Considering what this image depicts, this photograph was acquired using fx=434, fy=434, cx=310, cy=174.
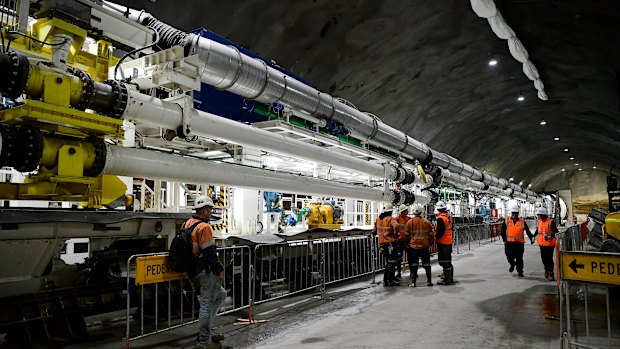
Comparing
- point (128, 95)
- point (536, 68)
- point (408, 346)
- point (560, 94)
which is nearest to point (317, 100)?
point (128, 95)

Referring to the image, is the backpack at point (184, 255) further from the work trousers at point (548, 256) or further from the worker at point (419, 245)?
the work trousers at point (548, 256)

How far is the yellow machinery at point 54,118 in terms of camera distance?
151 inches

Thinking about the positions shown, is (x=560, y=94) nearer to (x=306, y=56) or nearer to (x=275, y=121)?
(x=306, y=56)

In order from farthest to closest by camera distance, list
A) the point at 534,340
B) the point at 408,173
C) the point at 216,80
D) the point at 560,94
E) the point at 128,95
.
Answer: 1. the point at 560,94
2. the point at 408,173
3. the point at 216,80
4. the point at 534,340
5. the point at 128,95

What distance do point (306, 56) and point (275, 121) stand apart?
3138 mm

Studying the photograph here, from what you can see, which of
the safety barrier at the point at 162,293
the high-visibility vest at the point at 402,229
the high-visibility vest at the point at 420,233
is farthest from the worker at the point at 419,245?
the safety barrier at the point at 162,293

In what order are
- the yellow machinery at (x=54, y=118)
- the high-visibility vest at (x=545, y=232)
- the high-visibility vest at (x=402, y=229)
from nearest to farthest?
1. the yellow machinery at (x=54, y=118)
2. the high-visibility vest at (x=402, y=229)
3. the high-visibility vest at (x=545, y=232)

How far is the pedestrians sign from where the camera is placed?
4027 mm

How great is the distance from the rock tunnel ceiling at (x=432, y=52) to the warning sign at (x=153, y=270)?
456 cm

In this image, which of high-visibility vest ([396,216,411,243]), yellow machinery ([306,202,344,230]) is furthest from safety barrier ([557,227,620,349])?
yellow machinery ([306,202,344,230])

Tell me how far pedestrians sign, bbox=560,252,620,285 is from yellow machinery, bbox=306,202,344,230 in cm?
691

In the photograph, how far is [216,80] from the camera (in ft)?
19.2

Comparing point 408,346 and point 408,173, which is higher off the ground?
point 408,173

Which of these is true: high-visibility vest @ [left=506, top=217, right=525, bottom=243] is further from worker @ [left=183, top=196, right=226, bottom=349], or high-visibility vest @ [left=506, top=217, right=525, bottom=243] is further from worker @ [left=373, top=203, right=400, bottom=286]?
worker @ [left=183, top=196, right=226, bottom=349]
